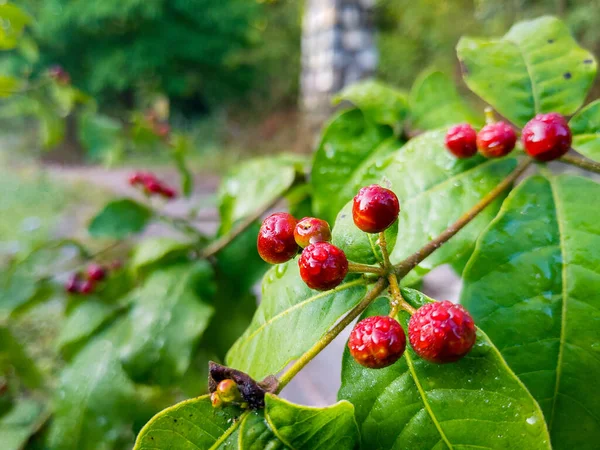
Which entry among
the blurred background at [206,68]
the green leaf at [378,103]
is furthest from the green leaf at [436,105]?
the blurred background at [206,68]

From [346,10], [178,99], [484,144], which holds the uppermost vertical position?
[484,144]

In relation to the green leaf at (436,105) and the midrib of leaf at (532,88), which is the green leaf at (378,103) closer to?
the green leaf at (436,105)

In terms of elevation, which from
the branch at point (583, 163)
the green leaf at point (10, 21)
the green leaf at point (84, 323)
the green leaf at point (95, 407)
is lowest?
the green leaf at point (95, 407)

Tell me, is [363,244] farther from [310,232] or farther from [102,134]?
[102,134]

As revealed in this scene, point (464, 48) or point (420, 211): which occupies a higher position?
point (464, 48)

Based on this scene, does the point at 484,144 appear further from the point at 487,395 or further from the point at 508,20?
the point at 508,20

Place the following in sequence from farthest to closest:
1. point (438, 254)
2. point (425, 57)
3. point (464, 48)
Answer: point (425, 57) < point (464, 48) < point (438, 254)

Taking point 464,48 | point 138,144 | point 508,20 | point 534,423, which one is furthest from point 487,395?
point 508,20

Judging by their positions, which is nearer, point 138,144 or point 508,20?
point 138,144

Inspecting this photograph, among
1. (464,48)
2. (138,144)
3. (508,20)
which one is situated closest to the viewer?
(464,48)
